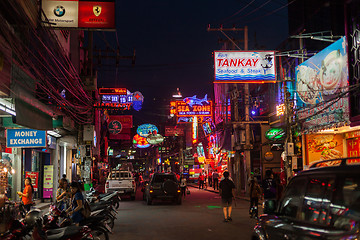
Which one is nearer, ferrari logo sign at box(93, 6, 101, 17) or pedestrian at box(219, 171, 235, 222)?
ferrari logo sign at box(93, 6, 101, 17)

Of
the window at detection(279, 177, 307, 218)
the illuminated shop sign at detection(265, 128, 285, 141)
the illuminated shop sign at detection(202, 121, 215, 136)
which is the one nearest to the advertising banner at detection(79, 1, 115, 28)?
the window at detection(279, 177, 307, 218)

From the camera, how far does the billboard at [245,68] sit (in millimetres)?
23609

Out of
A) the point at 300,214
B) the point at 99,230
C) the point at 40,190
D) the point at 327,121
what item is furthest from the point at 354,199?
the point at 40,190

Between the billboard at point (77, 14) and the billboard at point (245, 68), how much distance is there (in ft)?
38.5

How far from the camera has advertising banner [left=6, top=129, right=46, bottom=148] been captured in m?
13.9

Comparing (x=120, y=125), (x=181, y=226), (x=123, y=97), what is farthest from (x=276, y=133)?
(x=120, y=125)

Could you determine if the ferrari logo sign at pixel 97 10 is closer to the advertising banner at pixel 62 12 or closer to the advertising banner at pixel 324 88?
the advertising banner at pixel 62 12

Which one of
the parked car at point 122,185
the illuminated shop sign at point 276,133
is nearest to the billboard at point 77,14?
the illuminated shop sign at point 276,133

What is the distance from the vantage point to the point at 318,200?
14.6 feet

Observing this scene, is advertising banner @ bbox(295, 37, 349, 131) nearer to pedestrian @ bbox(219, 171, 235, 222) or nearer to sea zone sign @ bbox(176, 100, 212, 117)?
pedestrian @ bbox(219, 171, 235, 222)

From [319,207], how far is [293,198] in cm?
85

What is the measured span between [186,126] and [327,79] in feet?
184

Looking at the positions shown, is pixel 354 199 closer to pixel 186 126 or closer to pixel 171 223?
pixel 171 223

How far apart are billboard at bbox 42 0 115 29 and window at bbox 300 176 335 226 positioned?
9853mm
